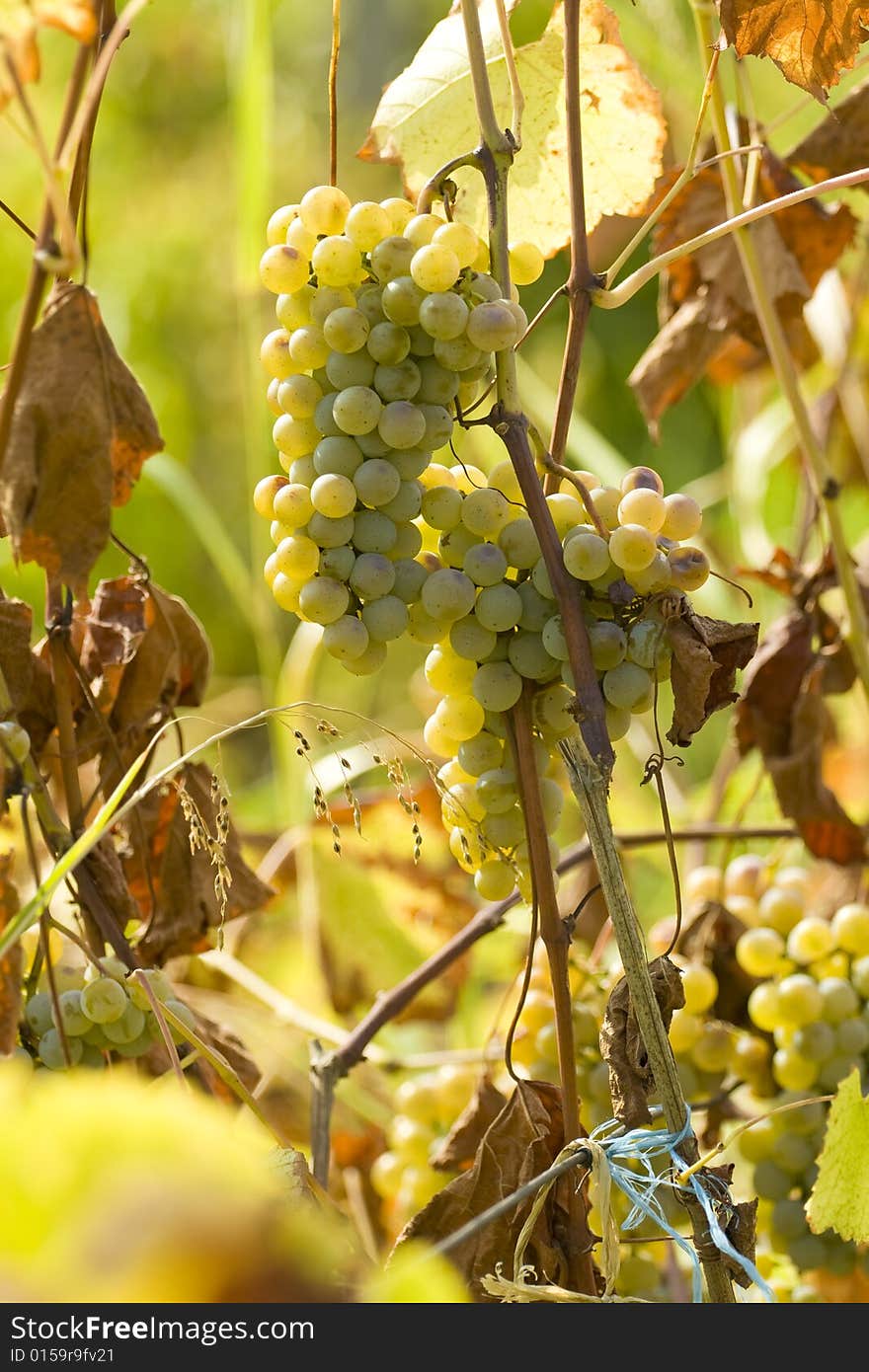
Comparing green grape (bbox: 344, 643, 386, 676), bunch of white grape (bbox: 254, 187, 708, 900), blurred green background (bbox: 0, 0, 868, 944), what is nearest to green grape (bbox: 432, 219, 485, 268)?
bunch of white grape (bbox: 254, 187, 708, 900)

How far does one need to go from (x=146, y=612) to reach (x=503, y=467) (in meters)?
0.17

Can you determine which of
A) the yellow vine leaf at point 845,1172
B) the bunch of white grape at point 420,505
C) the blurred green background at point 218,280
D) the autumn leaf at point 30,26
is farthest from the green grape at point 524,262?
the blurred green background at point 218,280

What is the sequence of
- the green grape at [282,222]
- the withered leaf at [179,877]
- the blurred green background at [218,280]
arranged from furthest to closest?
the blurred green background at [218,280], the withered leaf at [179,877], the green grape at [282,222]

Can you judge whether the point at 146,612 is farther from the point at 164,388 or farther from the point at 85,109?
the point at 164,388

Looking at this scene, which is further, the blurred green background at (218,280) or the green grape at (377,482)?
the blurred green background at (218,280)

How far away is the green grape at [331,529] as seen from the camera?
0.33m

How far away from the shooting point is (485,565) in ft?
1.08

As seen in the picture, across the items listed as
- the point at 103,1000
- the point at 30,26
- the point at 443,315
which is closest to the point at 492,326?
the point at 443,315

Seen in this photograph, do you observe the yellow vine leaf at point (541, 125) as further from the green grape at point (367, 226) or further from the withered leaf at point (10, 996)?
the withered leaf at point (10, 996)

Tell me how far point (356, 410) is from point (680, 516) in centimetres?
9

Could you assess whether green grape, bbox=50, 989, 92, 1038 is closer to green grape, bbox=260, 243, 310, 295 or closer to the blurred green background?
green grape, bbox=260, 243, 310, 295

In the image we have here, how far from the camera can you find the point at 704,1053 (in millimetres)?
527

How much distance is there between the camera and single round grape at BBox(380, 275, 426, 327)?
318 mm

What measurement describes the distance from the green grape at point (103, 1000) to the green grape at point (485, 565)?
0.17m
